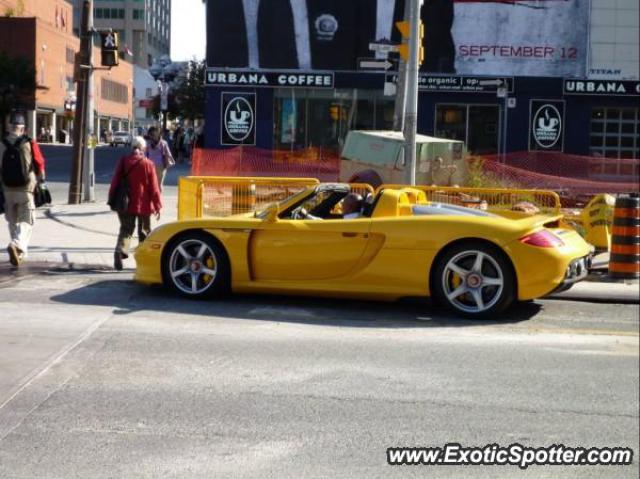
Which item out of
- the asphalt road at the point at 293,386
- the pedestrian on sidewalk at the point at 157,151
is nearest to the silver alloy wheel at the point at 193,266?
the asphalt road at the point at 293,386

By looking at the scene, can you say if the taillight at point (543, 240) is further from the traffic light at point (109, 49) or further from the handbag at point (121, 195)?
the traffic light at point (109, 49)

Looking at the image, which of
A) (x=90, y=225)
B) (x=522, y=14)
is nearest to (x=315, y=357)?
(x=90, y=225)

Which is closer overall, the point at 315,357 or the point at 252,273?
the point at 315,357

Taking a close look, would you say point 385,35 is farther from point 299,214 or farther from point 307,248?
point 307,248

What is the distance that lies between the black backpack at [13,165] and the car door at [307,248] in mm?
3443

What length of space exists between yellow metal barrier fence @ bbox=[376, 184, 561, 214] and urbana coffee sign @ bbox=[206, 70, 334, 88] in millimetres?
21178

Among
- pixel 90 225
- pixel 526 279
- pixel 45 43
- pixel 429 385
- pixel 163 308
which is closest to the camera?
pixel 429 385

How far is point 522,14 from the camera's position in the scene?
106 ft

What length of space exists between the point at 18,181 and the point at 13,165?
7.6 inches

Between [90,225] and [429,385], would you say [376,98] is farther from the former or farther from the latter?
[429,385]

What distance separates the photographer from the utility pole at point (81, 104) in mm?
17766

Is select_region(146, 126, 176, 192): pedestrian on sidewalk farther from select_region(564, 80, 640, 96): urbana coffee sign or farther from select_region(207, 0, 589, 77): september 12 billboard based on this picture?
select_region(564, 80, 640, 96): urbana coffee sign

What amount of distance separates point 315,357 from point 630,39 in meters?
26.0

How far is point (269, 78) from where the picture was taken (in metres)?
32.3
